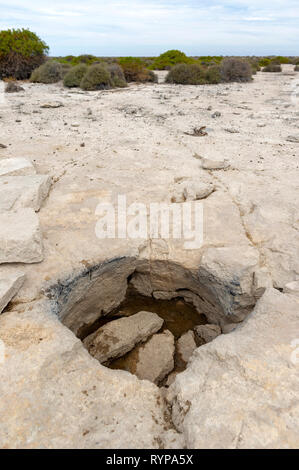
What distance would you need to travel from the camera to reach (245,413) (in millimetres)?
1977

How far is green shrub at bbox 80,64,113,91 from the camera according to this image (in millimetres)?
13758

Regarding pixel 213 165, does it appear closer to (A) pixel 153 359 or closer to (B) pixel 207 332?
(B) pixel 207 332

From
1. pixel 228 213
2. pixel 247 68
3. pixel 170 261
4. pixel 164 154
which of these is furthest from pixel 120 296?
pixel 247 68

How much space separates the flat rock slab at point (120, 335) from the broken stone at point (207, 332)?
519mm

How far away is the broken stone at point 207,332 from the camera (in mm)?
3930

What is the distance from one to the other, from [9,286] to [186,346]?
2.22 metres

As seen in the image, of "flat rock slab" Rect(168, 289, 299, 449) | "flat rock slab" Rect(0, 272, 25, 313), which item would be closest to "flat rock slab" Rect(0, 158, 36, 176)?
"flat rock slab" Rect(0, 272, 25, 313)

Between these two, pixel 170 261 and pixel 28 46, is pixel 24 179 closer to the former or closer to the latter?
pixel 170 261

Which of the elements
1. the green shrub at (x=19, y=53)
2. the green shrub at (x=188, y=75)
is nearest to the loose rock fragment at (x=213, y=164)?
the green shrub at (x=188, y=75)

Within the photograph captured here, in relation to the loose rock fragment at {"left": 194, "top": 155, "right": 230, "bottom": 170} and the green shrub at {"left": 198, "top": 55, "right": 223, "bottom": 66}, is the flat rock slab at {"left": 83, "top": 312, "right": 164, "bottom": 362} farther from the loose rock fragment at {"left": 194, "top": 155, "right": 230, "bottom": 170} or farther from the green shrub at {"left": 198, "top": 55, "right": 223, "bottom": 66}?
the green shrub at {"left": 198, "top": 55, "right": 223, "bottom": 66}

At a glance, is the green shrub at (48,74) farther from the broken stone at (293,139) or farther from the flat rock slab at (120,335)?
the flat rock slab at (120,335)

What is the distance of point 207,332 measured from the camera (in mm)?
3973

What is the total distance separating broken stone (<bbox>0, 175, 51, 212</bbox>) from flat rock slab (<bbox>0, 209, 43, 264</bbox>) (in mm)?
672
